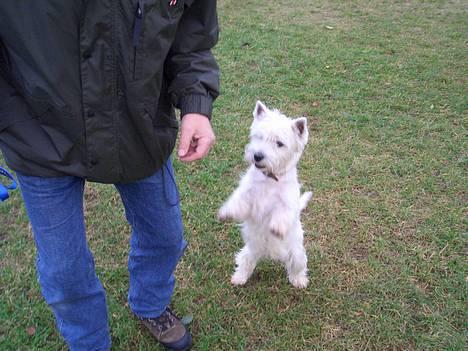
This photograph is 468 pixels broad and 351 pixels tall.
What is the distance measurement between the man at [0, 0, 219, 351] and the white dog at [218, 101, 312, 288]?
0.59 metres

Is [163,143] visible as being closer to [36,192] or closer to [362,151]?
[36,192]

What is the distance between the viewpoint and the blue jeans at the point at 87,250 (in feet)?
5.56

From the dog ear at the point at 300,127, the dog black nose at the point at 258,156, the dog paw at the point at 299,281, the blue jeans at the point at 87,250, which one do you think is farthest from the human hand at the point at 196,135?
the dog paw at the point at 299,281

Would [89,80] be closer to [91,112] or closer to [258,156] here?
[91,112]

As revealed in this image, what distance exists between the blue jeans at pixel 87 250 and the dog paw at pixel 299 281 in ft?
3.01

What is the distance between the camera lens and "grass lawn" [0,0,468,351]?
2.68 m

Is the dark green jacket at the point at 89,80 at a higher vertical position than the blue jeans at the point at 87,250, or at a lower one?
higher

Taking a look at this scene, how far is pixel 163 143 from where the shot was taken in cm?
186

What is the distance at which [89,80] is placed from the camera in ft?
4.98

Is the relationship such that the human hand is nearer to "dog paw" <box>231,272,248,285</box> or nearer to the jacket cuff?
the jacket cuff

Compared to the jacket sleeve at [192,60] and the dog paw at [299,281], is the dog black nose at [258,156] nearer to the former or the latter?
the jacket sleeve at [192,60]

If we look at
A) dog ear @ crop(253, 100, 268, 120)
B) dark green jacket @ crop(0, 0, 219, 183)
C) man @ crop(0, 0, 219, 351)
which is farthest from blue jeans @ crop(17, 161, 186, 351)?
dog ear @ crop(253, 100, 268, 120)

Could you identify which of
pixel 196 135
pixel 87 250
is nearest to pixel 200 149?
pixel 196 135

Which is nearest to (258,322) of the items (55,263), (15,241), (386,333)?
(386,333)
